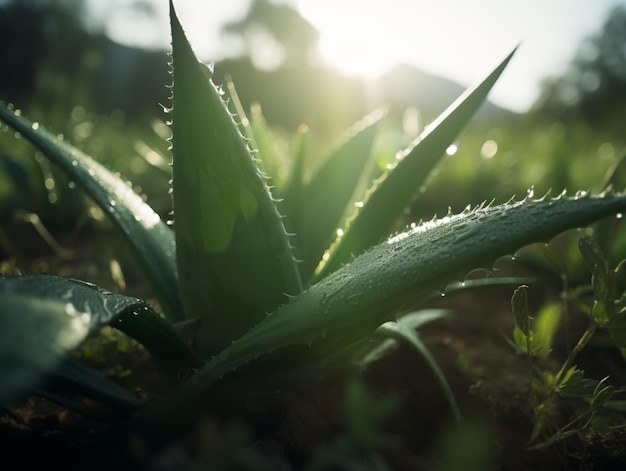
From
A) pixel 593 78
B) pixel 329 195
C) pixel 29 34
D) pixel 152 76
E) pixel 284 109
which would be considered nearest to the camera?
pixel 329 195

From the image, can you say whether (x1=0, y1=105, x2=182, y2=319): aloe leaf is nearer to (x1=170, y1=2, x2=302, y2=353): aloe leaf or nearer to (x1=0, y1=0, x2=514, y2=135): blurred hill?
Answer: (x1=170, y1=2, x2=302, y2=353): aloe leaf

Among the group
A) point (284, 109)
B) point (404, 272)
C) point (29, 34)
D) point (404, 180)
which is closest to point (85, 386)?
point (404, 272)

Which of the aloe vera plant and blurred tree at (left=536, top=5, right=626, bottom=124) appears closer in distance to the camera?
the aloe vera plant

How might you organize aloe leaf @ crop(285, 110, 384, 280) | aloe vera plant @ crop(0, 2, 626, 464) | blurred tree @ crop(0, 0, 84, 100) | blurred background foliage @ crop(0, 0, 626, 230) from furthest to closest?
1. blurred tree @ crop(0, 0, 84, 100)
2. blurred background foliage @ crop(0, 0, 626, 230)
3. aloe leaf @ crop(285, 110, 384, 280)
4. aloe vera plant @ crop(0, 2, 626, 464)

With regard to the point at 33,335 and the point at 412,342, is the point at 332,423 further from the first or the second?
the point at 33,335

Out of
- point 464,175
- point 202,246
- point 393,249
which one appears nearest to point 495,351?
point 393,249

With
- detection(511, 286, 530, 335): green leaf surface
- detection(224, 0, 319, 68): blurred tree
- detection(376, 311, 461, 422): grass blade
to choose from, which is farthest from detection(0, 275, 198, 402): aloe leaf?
detection(224, 0, 319, 68): blurred tree
